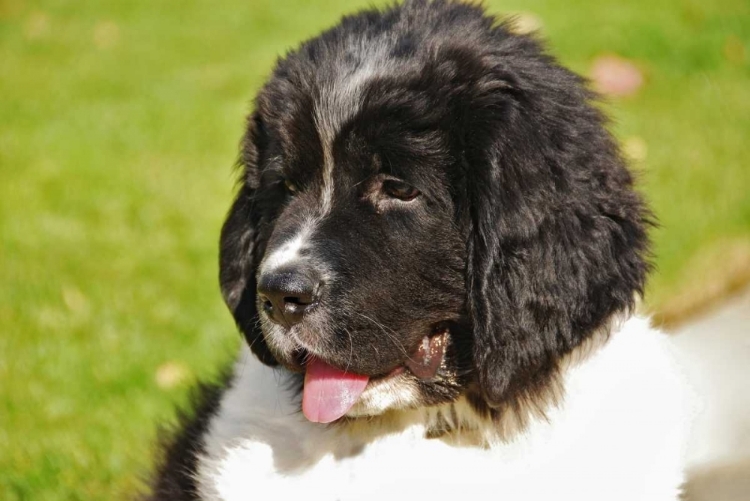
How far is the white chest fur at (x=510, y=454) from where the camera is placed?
3.11 metres

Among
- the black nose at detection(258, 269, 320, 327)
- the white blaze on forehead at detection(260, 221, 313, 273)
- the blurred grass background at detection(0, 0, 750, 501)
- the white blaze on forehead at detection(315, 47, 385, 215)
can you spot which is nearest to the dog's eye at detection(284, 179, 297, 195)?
the white blaze on forehead at detection(315, 47, 385, 215)

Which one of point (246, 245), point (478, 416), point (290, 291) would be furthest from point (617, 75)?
point (290, 291)

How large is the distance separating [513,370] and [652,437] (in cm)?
65

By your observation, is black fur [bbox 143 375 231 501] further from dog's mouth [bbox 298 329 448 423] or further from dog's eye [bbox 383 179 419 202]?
dog's eye [bbox 383 179 419 202]

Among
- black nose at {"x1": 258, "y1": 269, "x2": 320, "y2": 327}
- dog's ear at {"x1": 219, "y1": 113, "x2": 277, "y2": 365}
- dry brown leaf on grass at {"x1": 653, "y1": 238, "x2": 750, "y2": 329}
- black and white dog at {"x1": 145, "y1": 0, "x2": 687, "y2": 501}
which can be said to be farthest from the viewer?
dry brown leaf on grass at {"x1": 653, "y1": 238, "x2": 750, "y2": 329}

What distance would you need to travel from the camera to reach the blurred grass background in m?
5.20

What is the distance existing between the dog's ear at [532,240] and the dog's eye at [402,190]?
0.17 m

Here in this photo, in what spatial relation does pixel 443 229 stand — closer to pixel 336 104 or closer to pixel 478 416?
pixel 336 104

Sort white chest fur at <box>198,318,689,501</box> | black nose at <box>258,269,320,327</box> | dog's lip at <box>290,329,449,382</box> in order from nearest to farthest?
black nose at <box>258,269,320,327</box> < dog's lip at <box>290,329,449,382</box> < white chest fur at <box>198,318,689,501</box>

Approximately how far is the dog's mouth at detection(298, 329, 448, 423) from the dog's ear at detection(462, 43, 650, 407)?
0.55 feet

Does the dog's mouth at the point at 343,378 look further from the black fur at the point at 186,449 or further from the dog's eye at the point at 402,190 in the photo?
the black fur at the point at 186,449

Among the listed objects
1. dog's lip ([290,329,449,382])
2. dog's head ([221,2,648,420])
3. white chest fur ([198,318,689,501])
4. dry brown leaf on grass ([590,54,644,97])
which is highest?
dog's head ([221,2,648,420])

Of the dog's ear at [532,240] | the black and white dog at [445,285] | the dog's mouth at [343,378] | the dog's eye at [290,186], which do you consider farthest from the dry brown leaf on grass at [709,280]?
the dog's eye at [290,186]

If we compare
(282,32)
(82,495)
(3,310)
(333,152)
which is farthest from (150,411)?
(282,32)
